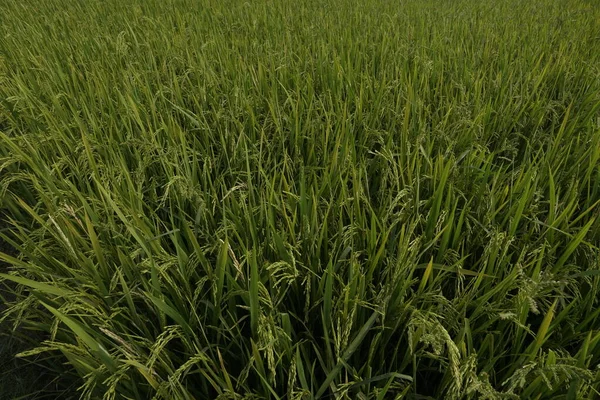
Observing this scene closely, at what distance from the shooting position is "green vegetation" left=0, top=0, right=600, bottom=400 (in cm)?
87

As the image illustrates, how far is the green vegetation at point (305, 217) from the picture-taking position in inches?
34.1

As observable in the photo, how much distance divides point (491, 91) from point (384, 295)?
1.49 meters

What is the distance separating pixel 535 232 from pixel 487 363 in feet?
1.55

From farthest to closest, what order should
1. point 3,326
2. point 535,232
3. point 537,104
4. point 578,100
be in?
point 578,100, point 537,104, point 3,326, point 535,232

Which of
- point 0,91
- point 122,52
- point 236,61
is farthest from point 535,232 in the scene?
point 0,91

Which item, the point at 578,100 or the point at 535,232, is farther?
the point at 578,100

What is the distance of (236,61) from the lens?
7.30 ft

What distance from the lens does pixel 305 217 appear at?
3.40ft

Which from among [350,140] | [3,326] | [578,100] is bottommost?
[3,326]

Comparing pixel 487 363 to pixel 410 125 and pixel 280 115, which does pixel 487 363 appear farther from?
pixel 280 115

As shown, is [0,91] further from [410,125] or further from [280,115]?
[410,125]

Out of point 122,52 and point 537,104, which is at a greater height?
point 122,52

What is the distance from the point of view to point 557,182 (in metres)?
1.31

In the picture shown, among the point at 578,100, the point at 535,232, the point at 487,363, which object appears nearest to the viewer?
the point at 487,363
